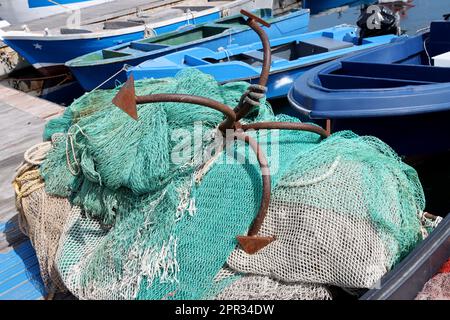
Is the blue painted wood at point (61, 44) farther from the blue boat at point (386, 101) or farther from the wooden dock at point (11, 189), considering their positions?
the blue boat at point (386, 101)

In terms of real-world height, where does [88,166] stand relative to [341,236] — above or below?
above

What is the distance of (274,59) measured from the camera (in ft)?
24.3

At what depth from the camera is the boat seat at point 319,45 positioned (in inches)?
301

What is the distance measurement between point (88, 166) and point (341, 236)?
150 cm

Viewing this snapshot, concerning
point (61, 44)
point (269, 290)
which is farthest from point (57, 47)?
point (269, 290)

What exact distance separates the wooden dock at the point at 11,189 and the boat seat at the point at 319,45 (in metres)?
4.42

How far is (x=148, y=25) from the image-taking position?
10438 mm

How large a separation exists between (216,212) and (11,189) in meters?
3.02

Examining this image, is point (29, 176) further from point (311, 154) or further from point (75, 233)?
point (311, 154)

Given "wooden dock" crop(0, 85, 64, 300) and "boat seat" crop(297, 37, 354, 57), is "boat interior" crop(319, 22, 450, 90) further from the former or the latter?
"wooden dock" crop(0, 85, 64, 300)

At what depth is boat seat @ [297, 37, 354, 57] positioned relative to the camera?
7.65m

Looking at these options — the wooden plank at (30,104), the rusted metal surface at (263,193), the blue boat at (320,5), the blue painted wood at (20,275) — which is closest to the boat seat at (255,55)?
the wooden plank at (30,104)

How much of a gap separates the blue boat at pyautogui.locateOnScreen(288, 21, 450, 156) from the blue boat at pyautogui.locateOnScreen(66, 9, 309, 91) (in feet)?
11.1
